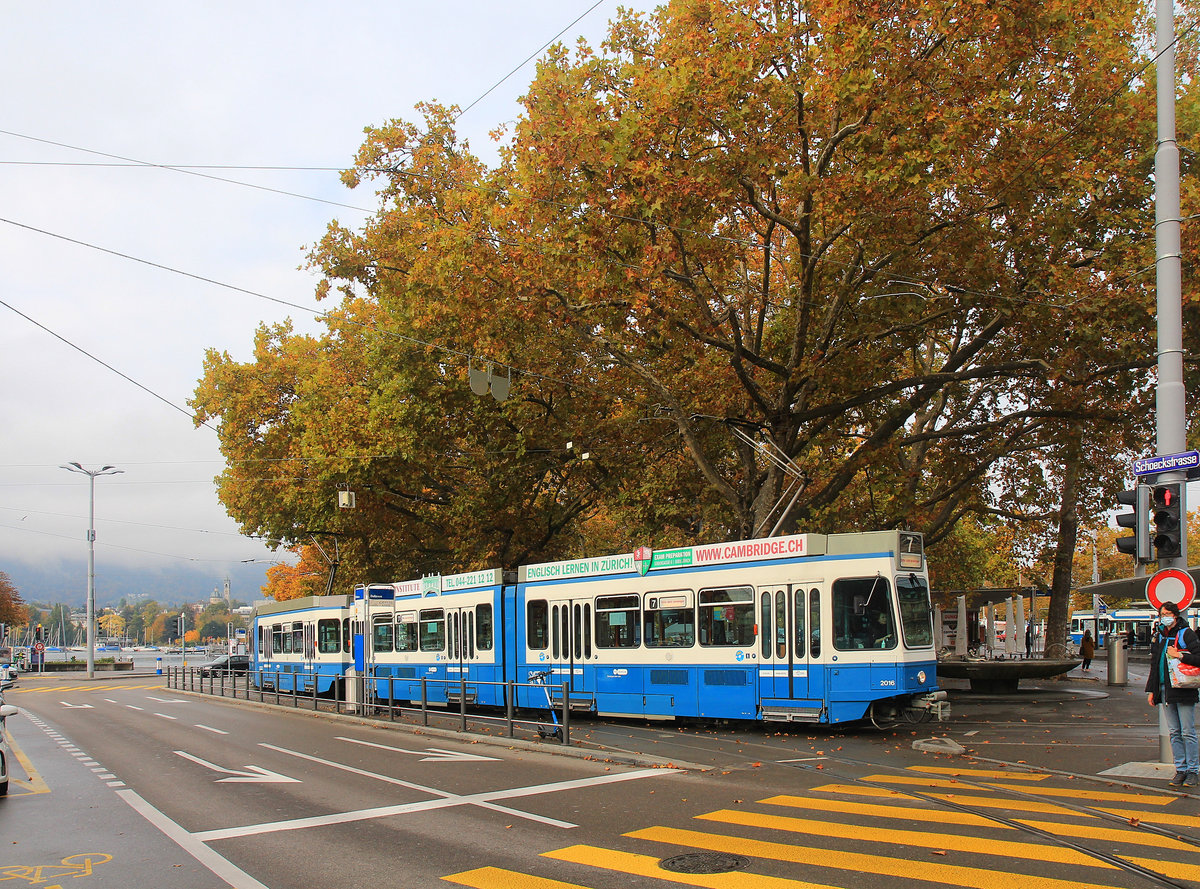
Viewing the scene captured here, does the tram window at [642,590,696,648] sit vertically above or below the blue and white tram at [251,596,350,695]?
above

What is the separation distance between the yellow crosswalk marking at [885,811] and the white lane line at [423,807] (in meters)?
2.42

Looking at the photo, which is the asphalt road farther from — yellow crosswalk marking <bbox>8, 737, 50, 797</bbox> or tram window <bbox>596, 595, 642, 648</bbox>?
tram window <bbox>596, 595, 642, 648</bbox>

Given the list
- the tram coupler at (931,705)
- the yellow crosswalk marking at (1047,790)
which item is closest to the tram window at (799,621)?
the tram coupler at (931,705)

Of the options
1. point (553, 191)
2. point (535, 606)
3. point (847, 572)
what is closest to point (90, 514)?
point (535, 606)

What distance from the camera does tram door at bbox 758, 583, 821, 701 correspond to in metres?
15.9

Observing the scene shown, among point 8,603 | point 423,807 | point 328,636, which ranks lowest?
point 8,603

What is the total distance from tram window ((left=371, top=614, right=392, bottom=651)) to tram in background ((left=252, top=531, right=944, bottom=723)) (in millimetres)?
2161

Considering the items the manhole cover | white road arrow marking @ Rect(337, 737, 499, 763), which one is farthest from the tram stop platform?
the manhole cover

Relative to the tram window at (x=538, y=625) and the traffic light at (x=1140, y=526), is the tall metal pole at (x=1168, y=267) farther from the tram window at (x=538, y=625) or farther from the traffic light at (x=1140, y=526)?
the tram window at (x=538, y=625)

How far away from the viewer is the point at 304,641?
3216 cm

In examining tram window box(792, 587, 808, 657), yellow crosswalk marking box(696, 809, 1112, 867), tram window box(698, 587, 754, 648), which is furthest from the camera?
tram window box(698, 587, 754, 648)

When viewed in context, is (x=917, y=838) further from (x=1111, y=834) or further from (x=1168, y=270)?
(x=1168, y=270)

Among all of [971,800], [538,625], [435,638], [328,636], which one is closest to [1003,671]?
[538,625]

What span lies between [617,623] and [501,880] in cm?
1209
